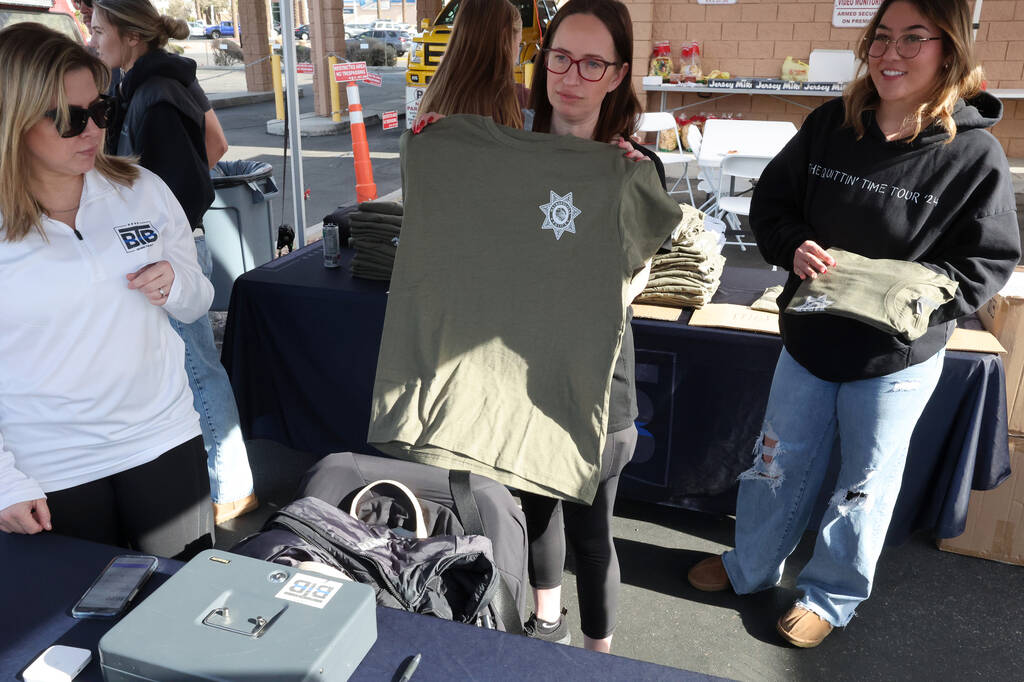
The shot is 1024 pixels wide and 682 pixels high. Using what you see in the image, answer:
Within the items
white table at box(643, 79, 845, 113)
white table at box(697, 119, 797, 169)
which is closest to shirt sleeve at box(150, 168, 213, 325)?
white table at box(697, 119, 797, 169)

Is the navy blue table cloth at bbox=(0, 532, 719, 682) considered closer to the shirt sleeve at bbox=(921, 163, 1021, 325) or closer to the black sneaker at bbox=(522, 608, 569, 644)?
the black sneaker at bbox=(522, 608, 569, 644)

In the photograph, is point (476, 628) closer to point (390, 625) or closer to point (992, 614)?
point (390, 625)

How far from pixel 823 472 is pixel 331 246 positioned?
1.98 meters

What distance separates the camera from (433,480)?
193 centimetres

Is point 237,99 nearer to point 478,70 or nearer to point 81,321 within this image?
point 478,70

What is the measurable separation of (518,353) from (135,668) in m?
0.83

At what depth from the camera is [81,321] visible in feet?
4.94

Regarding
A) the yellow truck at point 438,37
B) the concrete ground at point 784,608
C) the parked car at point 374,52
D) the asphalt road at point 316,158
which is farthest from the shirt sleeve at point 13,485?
the parked car at point 374,52

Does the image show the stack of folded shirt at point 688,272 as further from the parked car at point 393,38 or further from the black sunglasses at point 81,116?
the parked car at point 393,38

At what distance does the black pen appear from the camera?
1071 mm

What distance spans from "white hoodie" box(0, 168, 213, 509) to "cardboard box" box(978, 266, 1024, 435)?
7.85 ft

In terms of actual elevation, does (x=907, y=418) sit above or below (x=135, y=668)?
below

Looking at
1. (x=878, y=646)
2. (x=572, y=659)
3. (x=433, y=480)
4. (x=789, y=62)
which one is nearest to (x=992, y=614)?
(x=878, y=646)

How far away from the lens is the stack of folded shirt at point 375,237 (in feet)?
9.55
